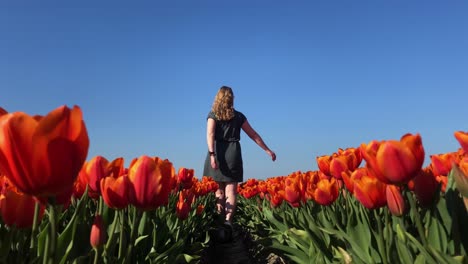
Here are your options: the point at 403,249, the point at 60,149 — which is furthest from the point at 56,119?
the point at 403,249

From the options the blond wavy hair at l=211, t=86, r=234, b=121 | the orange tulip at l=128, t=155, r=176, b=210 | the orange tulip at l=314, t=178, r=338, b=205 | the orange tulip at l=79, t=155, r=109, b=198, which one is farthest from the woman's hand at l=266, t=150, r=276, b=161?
the orange tulip at l=128, t=155, r=176, b=210

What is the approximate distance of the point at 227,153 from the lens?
6.29 meters

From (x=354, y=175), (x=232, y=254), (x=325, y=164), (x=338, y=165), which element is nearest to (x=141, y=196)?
(x=354, y=175)

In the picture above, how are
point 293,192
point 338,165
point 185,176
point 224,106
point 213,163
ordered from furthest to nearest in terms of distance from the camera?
point 224,106 < point 213,163 < point 185,176 < point 293,192 < point 338,165

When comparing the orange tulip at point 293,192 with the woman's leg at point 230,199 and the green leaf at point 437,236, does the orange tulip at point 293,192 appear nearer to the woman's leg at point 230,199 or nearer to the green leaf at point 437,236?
the green leaf at point 437,236

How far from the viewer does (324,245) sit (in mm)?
2410

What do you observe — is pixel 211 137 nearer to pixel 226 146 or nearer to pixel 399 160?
pixel 226 146

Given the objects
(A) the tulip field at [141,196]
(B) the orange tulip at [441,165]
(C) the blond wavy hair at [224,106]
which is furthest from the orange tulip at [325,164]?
(C) the blond wavy hair at [224,106]

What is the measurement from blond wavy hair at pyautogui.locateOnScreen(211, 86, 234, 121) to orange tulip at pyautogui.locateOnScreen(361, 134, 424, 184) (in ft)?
15.4

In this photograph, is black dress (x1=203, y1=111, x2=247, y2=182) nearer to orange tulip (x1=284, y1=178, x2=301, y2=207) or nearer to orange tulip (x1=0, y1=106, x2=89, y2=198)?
orange tulip (x1=284, y1=178, x2=301, y2=207)

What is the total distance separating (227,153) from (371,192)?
439 centimetres

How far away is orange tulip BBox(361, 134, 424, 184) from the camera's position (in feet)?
4.93

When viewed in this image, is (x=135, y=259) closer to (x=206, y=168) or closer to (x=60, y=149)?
(x=60, y=149)

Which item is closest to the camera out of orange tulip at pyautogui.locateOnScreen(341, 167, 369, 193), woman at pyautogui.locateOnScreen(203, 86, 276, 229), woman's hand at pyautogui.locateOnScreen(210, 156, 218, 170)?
orange tulip at pyautogui.locateOnScreen(341, 167, 369, 193)
